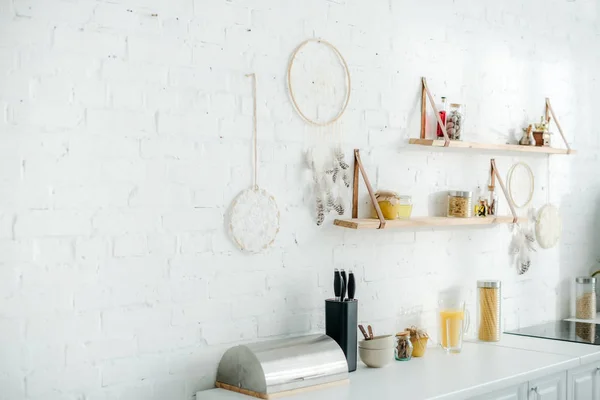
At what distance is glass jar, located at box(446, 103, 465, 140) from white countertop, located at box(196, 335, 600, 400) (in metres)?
0.90

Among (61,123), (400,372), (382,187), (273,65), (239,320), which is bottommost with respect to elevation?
(400,372)

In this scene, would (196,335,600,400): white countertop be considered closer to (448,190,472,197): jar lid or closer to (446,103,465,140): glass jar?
(448,190,472,197): jar lid

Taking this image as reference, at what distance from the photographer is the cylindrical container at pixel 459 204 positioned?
3113 mm

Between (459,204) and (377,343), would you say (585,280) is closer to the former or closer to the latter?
(459,204)

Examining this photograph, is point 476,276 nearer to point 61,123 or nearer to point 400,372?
point 400,372

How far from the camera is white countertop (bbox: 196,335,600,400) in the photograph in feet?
7.52

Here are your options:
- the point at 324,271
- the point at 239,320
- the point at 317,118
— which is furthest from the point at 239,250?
the point at 317,118

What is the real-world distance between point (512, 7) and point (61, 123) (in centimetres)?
238

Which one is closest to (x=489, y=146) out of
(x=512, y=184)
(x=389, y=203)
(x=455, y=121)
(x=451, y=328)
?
(x=455, y=121)

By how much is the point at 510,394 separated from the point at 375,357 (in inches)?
19.4

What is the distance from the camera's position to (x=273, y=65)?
2555 millimetres

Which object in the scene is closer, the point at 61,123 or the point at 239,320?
the point at 61,123

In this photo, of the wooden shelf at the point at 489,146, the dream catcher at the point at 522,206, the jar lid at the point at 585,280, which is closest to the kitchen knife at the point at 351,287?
the wooden shelf at the point at 489,146

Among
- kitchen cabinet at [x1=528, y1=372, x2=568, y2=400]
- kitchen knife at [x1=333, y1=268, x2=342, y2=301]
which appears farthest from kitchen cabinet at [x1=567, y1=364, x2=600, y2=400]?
kitchen knife at [x1=333, y1=268, x2=342, y2=301]
